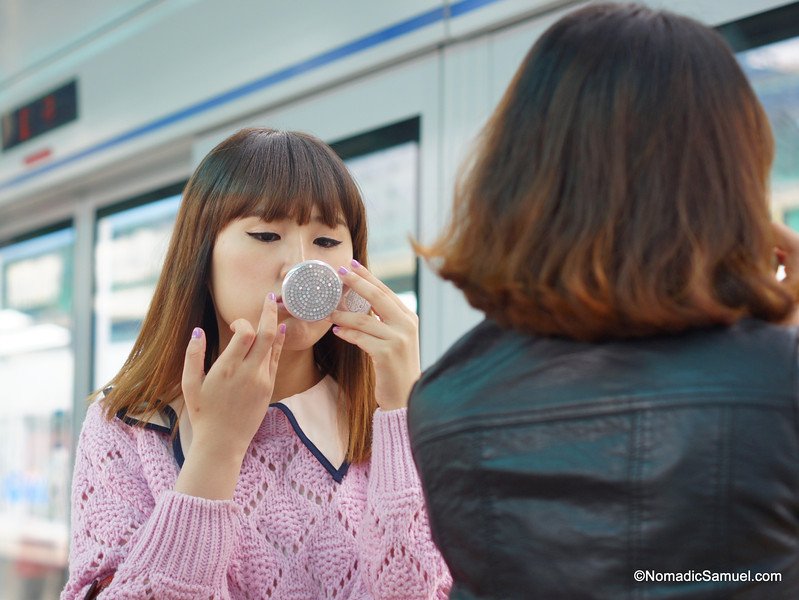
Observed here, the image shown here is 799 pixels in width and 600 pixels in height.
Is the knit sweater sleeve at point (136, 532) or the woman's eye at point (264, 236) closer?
the knit sweater sleeve at point (136, 532)

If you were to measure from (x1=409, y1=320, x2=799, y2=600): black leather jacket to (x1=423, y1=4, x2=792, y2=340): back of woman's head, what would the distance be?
3 centimetres

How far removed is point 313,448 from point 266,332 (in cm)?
21

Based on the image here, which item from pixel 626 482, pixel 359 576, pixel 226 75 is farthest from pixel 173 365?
pixel 226 75

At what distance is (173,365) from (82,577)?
0.30m

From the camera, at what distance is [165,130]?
2.88 metres

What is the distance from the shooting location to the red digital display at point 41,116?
10.9ft

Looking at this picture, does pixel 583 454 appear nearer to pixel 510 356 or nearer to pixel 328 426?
pixel 510 356

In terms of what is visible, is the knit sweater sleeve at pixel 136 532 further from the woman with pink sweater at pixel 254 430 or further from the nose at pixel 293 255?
the nose at pixel 293 255

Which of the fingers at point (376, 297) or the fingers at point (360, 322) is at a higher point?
the fingers at point (376, 297)

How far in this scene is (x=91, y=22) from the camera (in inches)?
127

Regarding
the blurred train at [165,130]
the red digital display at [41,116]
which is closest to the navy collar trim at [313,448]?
the blurred train at [165,130]

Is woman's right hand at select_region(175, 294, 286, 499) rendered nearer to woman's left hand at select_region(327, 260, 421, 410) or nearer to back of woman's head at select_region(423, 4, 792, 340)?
woman's left hand at select_region(327, 260, 421, 410)

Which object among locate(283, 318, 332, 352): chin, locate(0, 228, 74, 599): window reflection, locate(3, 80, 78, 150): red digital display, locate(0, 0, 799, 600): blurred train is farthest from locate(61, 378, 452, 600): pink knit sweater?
locate(0, 228, 74, 599): window reflection

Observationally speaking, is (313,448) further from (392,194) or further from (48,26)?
(48,26)
